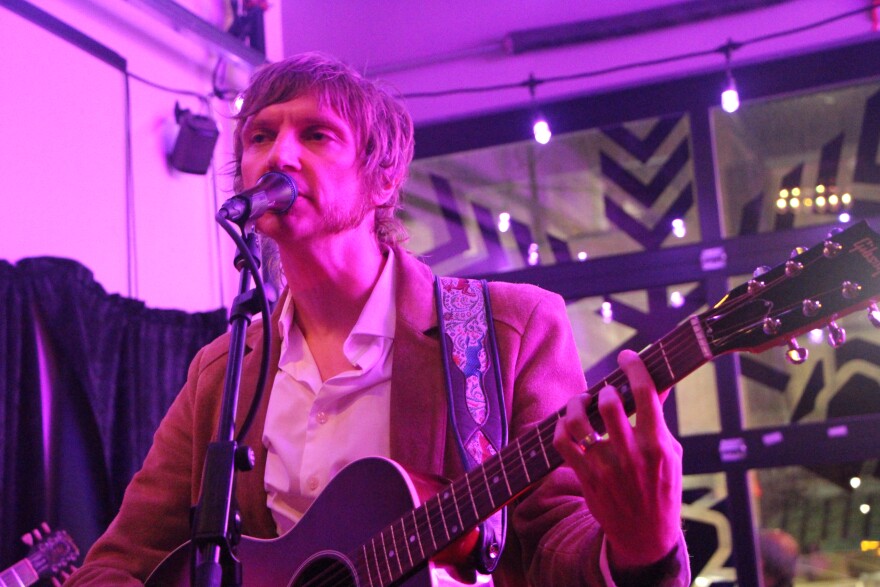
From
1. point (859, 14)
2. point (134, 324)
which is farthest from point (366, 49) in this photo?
point (859, 14)

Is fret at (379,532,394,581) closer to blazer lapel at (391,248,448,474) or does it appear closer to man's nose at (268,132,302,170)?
blazer lapel at (391,248,448,474)

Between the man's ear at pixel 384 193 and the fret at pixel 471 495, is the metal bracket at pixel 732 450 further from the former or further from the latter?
the fret at pixel 471 495

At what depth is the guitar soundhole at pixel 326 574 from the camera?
174cm

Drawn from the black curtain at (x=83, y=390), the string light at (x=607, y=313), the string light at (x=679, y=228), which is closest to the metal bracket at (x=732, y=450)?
the string light at (x=607, y=313)

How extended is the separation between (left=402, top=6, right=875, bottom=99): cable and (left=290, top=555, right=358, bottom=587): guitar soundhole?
298cm

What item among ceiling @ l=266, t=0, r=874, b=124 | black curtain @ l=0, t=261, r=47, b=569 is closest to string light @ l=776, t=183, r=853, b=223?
ceiling @ l=266, t=0, r=874, b=124

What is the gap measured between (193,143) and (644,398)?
3.65 meters

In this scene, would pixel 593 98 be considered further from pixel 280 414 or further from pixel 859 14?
pixel 280 414

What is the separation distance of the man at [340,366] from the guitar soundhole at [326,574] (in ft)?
0.66

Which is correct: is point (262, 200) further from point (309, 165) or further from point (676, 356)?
point (676, 356)

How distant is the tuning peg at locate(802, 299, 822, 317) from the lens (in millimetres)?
1411

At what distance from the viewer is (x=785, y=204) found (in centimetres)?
487

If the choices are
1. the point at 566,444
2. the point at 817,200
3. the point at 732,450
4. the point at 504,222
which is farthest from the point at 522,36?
the point at 566,444

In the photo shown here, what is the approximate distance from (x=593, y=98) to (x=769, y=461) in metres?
2.08
